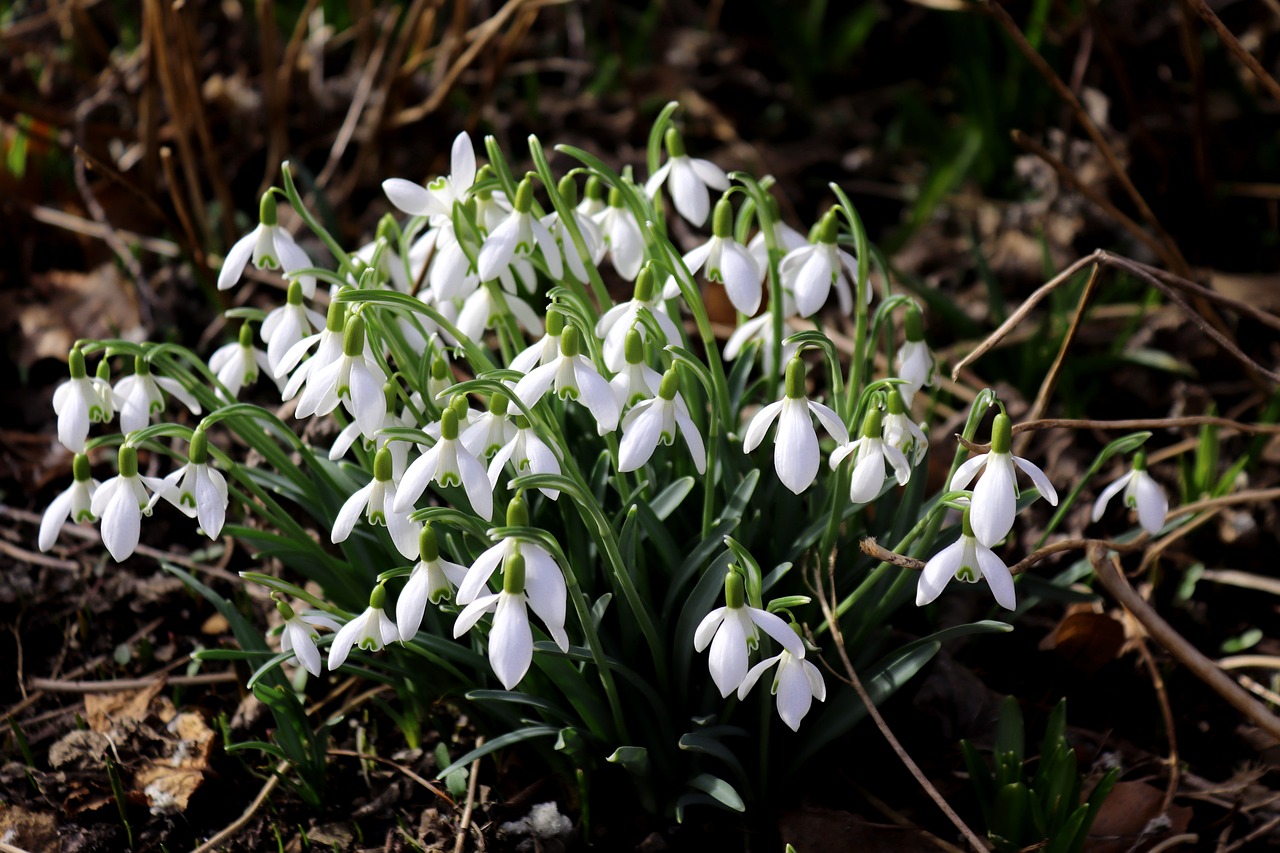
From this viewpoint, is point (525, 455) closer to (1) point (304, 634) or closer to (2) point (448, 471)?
(2) point (448, 471)

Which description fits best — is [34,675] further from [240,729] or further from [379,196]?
[379,196]

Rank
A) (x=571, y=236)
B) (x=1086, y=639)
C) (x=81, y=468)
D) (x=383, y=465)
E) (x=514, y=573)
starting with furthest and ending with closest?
(x=1086, y=639) → (x=571, y=236) → (x=81, y=468) → (x=383, y=465) → (x=514, y=573)

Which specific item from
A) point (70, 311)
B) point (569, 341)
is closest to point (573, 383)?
point (569, 341)

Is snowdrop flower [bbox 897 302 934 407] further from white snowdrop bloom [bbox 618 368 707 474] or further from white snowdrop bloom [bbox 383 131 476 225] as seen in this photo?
white snowdrop bloom [bbox 383 131 476 225]

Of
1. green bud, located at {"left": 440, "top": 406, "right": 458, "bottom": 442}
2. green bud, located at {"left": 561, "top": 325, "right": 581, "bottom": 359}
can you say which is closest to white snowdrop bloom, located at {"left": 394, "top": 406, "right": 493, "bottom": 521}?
green bud, located at {"left": 440, "top": 406, "right": 458, "bottom": 442}

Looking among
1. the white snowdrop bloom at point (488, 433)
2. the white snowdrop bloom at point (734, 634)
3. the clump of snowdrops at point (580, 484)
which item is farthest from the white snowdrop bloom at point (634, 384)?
the white snowdrop bloom at point (734, 634)

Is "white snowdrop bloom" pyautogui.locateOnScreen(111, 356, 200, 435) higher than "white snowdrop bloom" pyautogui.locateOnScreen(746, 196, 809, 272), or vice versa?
"white snowdrop bloom" pyautogui.locateOnScreen(746, 196, 809, 272)

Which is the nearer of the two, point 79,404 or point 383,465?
point 383,465
